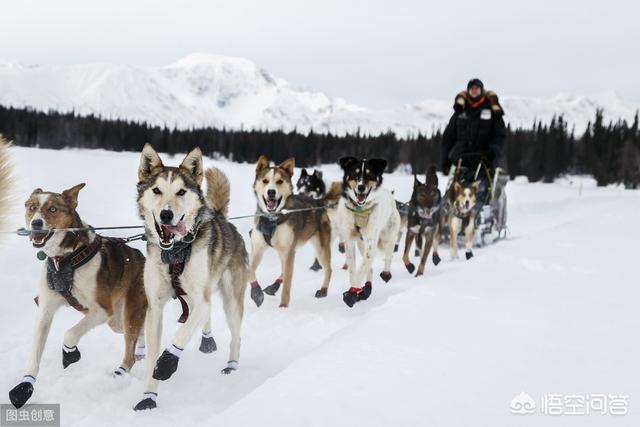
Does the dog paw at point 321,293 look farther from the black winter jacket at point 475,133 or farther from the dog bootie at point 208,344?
the black winter jacket at point 475,133

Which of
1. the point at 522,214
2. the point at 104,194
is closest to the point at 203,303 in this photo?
the point at 104,194

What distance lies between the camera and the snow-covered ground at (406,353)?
2.30 metres

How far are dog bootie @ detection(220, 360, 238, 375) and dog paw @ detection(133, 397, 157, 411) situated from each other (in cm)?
75

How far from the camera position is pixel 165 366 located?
3123mm

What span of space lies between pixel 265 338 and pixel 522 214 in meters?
17.5

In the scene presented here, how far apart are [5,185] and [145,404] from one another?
2.09 meters

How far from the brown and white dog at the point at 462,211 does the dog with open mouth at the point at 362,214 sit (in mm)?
2852

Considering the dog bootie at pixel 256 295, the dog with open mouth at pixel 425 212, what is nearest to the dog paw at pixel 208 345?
the dog bootie at pixel 256 295

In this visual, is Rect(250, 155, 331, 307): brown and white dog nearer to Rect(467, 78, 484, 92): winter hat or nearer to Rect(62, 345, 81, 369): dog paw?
Rect(62, 345, 81, 369): dog paw

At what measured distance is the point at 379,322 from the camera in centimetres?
370

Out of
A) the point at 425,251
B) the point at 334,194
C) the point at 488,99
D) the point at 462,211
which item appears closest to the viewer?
the point at 425,251

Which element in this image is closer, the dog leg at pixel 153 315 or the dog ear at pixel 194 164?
the dog leg at pixel 153 315

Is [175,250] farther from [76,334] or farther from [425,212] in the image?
[425,212]

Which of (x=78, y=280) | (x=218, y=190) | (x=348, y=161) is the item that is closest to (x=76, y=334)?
(x=78, y=280)
